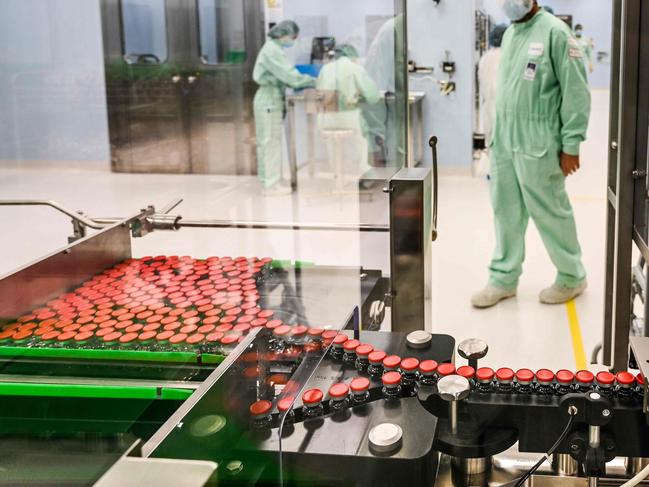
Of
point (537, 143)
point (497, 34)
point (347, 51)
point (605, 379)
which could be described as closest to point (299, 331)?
point (605, 379)

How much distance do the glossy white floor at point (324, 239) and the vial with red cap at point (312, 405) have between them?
1510mm

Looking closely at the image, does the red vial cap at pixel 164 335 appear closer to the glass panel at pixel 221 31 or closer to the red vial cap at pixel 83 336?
the red vial cap at pixel 83 336

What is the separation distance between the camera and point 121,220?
2449 millimetres

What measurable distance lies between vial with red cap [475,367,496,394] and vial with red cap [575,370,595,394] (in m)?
0.14

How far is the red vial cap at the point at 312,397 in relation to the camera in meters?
1.20

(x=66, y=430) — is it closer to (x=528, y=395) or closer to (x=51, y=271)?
(x=528, y=395)

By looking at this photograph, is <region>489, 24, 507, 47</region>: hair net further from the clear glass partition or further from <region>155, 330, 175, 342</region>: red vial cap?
<region>155, 330, 175, 342</region>: red vial cap

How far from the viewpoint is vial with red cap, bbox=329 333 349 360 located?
1409 mm

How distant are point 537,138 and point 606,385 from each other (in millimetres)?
2475

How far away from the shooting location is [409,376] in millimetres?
1294

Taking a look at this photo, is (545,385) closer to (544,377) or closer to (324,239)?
(544,377)

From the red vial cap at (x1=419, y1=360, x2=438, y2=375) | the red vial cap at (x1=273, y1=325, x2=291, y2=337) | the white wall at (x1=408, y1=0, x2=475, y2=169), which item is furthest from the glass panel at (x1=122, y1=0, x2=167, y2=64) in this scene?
the red vial cap at (x1=419, y1=360, x2=438, y2=375)

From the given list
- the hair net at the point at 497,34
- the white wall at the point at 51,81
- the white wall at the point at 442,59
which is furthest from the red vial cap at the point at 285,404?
the white wall at the point at 442,59

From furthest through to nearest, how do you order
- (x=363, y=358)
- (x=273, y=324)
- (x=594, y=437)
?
(x=273, y=324), (x=363, y=358), (x=594, y=437)
